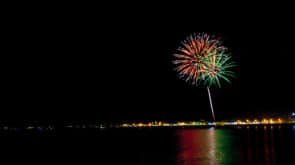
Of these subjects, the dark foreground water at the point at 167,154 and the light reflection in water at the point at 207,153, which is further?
the dark foreground water at the point at 167,154

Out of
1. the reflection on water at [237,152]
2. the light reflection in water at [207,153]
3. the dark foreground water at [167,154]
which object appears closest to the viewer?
the reflection on water at [237,152]

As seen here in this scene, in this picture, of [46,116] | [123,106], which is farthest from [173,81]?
[46,116]

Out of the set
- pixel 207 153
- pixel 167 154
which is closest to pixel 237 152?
pixel 207 153

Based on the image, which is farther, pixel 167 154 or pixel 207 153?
pixel 167 154

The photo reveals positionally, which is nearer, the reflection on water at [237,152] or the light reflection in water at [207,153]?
the reflection on water at [237,152]

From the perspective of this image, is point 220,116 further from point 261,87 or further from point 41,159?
point 41,159

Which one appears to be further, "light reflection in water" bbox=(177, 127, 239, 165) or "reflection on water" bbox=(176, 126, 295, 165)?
"light reflection in water" bbox=(177, 127, 239, 165)

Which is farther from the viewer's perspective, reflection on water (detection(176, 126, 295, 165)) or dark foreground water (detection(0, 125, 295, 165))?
dark foreground water (detection(0, 125, 295, 165))

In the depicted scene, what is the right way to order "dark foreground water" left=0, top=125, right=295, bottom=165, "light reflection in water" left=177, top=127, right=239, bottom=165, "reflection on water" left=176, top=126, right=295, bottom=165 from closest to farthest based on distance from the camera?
1. "reflection on water" left=176, top=126, right=295, bottom=165
2. "light reflection in water" left=177, top=127, right=239, bottom=165
3. "dark foreground water" left=0, top=125, right=295, bottom=165

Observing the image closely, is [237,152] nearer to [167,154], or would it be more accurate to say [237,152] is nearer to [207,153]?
[207,153]

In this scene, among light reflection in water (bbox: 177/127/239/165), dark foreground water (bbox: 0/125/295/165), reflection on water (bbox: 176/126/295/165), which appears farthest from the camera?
dark foreground water (bbox: 0/125/295/165)

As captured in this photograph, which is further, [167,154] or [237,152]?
[167,154]

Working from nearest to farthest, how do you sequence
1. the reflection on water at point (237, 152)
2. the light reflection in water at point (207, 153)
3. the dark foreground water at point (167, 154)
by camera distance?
the reflection on water at point (237, 152), the light reflection in water at point (207, 153), the dark foreground water at point (167, 154)

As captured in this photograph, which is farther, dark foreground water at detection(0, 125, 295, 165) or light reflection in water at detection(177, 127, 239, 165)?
dark foreground water at detection(0, 125, 295, 165)
